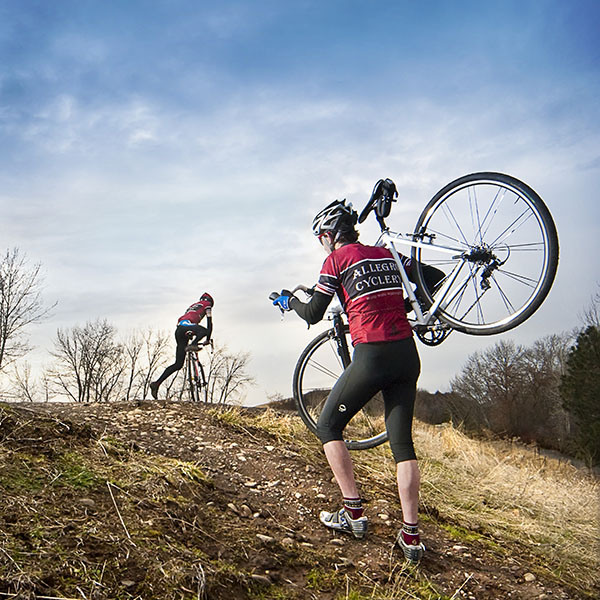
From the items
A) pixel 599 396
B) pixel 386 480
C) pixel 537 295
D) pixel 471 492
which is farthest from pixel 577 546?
pixel 599 396

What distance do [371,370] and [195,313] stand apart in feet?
19.6

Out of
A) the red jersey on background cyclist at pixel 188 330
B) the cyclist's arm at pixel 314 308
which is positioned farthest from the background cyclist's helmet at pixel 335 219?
the red jersey on background cyclist at pixel 188 330

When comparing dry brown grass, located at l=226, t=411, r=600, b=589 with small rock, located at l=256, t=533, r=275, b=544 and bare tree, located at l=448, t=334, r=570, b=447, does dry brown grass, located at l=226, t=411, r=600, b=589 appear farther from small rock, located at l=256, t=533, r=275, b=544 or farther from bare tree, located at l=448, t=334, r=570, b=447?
bare tree, located at l=448, t=334, r=570, b=447

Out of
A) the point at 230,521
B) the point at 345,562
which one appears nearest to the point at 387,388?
the point at 345,562

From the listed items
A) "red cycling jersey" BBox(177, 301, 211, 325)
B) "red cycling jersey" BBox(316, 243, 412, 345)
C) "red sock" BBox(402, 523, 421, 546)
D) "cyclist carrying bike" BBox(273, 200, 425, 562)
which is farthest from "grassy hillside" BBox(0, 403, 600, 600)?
"red cycling jersey" BBox(177, 301, 211, 325)

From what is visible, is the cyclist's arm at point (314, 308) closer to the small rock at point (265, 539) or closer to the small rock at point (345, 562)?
the small rock at point (265, 539)

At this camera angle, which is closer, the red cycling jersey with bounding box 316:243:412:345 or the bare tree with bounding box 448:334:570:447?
the red cycling jersey with bounding box 316:243:412:345

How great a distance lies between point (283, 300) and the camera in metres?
4.69

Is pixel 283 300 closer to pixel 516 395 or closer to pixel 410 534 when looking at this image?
pixel 410 534

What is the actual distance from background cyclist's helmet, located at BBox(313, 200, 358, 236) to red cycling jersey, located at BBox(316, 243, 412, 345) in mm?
241

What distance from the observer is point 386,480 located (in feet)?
18.1

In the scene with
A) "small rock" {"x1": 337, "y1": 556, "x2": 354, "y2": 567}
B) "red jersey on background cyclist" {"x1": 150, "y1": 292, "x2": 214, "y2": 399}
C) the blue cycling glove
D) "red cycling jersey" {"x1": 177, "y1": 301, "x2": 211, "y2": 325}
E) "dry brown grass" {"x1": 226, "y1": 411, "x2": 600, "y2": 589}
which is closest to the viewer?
"small rock" {"x1": 337, "y1": 556, "x2": 354, "y2": 567}

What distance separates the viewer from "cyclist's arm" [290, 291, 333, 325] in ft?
13.7

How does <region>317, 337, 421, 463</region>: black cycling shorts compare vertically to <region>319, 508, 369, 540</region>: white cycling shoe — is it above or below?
above
